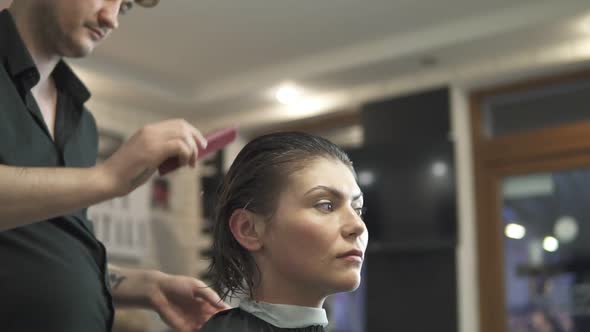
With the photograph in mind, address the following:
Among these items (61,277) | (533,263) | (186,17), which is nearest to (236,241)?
(61,277)

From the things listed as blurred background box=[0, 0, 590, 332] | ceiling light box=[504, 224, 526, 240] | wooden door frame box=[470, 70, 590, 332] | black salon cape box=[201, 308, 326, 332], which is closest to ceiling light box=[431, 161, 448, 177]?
blurred background box=[0, 0, 590, 332]

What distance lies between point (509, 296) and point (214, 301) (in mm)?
3658

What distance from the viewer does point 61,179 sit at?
3.07 feet

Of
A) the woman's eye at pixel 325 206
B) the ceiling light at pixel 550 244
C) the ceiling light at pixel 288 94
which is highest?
the ceiling light at pixel 288 94

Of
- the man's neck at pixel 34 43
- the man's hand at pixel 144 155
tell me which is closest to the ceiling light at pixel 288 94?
the man's neck at pixel 34 43

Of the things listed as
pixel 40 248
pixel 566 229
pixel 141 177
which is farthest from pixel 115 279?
pixel 566 229

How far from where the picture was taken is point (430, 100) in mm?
4871

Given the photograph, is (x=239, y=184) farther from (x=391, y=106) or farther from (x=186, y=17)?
(x=391, y=106)

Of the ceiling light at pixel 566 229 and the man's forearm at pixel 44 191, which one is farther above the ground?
the man's forearm at pixel 44 191

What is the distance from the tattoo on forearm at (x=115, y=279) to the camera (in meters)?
1.39

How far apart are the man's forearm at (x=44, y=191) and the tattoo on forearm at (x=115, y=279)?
18.3 inches

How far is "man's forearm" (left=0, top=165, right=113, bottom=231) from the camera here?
0.92 m

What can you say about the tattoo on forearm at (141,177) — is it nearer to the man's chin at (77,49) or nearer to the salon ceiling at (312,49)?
the man's chin at (77,49)

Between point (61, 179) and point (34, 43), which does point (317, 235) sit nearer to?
point (61, 179)
